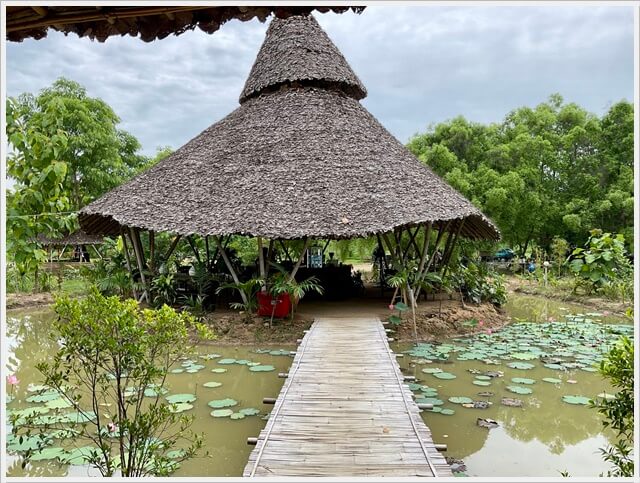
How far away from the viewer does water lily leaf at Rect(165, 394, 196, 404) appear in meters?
5.30

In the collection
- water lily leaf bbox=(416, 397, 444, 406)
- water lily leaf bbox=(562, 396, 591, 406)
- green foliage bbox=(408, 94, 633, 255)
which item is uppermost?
green foliage bbox=(408, 94, 633, 255)

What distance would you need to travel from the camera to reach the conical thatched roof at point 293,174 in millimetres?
8578

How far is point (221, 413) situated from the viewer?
16.2 feet

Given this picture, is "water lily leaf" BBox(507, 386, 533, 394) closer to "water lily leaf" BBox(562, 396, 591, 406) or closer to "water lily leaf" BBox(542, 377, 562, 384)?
"water lily leaf" BBox(562, 396, 591, 406)

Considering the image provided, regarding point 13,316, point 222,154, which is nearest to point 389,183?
point 222,154

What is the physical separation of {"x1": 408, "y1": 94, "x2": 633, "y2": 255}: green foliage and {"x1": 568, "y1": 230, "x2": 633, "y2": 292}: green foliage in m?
6.00

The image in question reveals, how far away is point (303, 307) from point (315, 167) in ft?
9.63

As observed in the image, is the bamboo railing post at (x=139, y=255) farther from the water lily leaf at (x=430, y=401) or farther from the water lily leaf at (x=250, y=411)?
the water lily leaf at (x=430, y=401)

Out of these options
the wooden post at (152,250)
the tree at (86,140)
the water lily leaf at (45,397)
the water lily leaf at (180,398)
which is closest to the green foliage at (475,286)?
the wooden post at (152,250)

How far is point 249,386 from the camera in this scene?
19.6ft

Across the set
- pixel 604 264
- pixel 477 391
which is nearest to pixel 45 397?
pixel 477 391

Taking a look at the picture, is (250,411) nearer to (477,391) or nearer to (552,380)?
(477,391)

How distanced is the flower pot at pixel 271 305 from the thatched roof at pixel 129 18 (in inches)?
277

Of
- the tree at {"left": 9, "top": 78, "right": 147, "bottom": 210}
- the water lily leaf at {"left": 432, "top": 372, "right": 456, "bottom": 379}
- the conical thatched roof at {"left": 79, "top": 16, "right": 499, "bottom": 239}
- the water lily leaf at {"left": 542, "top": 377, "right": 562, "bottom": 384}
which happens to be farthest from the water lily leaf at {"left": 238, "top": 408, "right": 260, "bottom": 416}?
the tree at {"left": 9, "top": 78, "right": 147, "bottom": 210}
